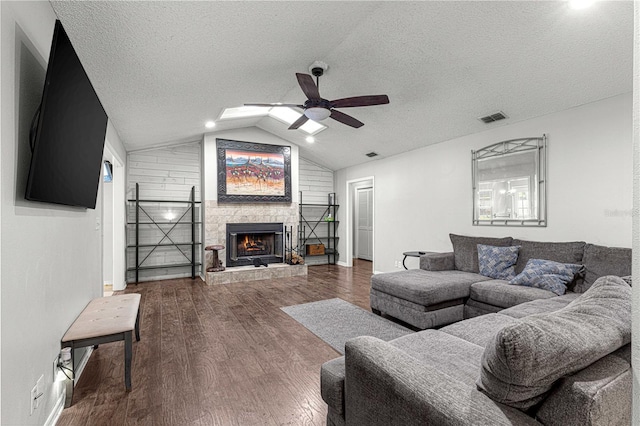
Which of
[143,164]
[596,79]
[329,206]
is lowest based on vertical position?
[329,206]

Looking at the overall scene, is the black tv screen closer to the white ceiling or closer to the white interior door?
the white ceiling

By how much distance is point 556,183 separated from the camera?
3529 millimetres

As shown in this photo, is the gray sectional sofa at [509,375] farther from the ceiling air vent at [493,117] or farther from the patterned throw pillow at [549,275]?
the ceiling air vent at [493,117]

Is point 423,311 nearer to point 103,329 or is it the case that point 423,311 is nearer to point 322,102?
point 322,102

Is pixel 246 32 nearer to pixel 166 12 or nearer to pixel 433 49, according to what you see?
pixel 166 12

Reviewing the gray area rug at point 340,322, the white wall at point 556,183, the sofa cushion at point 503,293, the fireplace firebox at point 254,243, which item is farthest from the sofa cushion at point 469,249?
the fireplace firebox at point 254,243

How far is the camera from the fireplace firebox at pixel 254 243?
5.94 m

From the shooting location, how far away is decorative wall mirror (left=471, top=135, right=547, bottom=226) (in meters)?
3.68

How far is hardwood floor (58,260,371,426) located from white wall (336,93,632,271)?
1.89 metres

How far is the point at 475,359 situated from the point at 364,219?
6829 millimetres

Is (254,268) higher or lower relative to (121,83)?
lower

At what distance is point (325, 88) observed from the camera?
3994 millimetres

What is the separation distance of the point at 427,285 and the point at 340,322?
107cm

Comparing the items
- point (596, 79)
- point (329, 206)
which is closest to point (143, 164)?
point (329, 206)
